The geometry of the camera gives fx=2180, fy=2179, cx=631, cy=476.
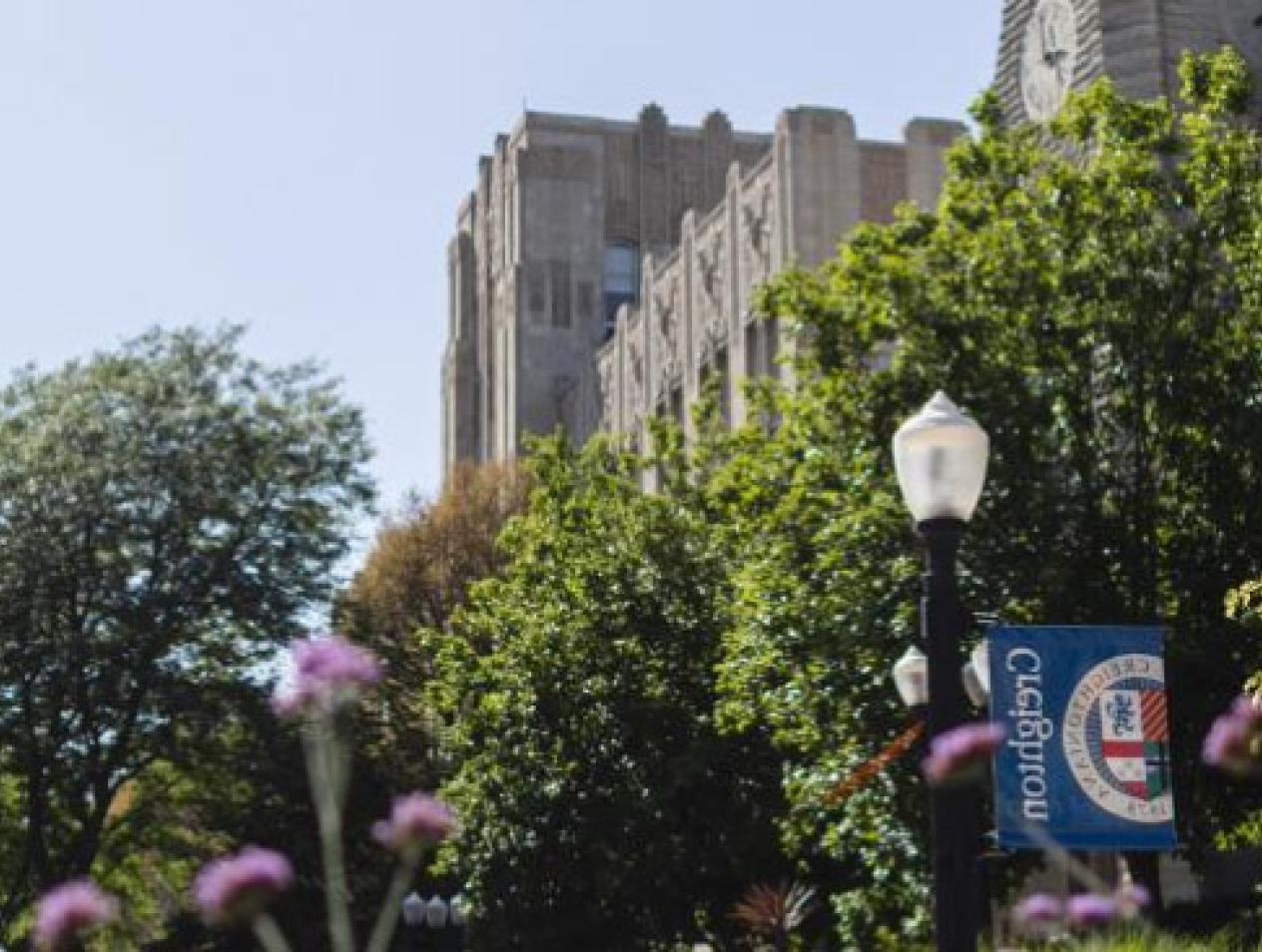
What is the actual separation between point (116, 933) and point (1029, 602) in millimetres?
29461

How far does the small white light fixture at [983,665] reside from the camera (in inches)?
434

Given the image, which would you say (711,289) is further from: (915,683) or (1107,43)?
(915,683)

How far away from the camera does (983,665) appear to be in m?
11.1

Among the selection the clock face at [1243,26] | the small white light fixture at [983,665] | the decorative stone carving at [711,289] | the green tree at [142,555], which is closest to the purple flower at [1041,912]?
the small white light fixture at [983,665]

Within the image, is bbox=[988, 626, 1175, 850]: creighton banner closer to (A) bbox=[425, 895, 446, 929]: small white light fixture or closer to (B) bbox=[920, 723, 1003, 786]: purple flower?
(B) bbox=[920, 723, 1003, 786]: purple flower

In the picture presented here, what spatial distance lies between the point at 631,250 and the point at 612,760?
49978 mm

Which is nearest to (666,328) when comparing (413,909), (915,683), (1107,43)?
(413,909)

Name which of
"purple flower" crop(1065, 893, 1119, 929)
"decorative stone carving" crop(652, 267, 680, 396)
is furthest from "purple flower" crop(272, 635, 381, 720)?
"decorative stone carving" crop(652, 267, 680, 396)

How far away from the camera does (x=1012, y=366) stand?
78.5 ft

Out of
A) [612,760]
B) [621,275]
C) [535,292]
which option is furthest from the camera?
[621,275]

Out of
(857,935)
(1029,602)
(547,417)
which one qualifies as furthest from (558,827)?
(547,417)

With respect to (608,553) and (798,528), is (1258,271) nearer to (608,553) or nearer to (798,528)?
(798,528)

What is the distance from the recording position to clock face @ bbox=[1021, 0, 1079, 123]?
1316 inches

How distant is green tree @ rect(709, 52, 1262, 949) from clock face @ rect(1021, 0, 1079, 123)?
26.5ft
